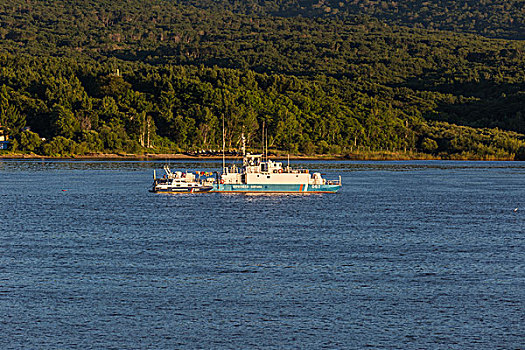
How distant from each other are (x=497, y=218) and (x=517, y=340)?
59.0 metres

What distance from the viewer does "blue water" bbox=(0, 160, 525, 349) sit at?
3809cm

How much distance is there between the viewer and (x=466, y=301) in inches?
1775

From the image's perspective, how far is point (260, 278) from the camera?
169ft

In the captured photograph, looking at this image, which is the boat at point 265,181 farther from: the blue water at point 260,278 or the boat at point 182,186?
the blue water at point 260,278

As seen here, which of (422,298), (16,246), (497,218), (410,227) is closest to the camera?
(422,298)

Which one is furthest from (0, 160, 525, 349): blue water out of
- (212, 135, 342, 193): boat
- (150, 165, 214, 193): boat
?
(150, 165, 214, 193): boat

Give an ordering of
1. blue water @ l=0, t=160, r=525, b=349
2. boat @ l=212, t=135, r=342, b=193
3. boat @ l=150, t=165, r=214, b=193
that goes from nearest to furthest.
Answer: blue water @ l=0, t=160, r=525, b=349 < boat @ l=212, t=135, r=342, b=193 < boat @ l=150, t=165, r=214, b=193

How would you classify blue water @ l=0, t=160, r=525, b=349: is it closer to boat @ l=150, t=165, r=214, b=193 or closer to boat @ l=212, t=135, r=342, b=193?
boat @ l=212, t=135, r=342, b=193

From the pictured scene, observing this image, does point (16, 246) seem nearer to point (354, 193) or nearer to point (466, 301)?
point (466, 301)

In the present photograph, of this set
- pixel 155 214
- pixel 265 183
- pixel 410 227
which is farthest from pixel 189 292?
pixel 265 183

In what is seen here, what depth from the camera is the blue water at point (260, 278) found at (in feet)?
125

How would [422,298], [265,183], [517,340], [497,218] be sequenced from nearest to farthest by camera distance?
1. [517,340]
2. [422,298]
3. [497,218]
4. [265,183]

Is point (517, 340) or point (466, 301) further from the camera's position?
point (466, 301)

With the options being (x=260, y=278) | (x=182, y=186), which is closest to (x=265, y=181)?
(x=182, y=186)
